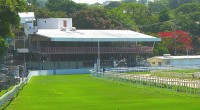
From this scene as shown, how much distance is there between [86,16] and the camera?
402 feet

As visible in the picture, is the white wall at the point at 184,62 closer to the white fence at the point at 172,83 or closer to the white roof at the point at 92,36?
the white roof at the point at 92,36

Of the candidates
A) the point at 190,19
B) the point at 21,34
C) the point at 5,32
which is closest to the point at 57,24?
the point at 21,34

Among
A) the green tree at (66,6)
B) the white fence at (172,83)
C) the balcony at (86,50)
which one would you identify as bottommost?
the white fence at (172,83)

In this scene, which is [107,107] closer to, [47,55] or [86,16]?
[47,55]

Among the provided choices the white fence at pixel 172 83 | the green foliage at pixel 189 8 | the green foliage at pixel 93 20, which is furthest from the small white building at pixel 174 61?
the green foliage at pixel 189 8

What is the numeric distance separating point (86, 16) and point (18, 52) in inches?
1194

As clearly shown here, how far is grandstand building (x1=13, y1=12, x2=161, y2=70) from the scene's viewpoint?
91.0 m

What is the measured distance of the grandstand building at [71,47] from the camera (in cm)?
9100

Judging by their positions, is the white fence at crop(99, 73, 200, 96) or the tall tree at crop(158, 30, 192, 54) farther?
the tall tree at crop(158, 30, 192, 54)

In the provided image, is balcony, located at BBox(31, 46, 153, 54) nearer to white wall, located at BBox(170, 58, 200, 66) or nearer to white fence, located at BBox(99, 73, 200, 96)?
white wall, located at BBox(170, 58, 200, 66)

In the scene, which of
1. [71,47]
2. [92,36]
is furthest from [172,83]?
[71,47]

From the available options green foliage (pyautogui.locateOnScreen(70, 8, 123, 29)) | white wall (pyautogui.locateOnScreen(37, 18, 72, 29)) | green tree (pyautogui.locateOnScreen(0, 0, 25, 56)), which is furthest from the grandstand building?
green tree (pyautogui.locateOnScreen(0, 0, 25, 56))

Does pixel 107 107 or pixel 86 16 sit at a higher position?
pixel 86 16

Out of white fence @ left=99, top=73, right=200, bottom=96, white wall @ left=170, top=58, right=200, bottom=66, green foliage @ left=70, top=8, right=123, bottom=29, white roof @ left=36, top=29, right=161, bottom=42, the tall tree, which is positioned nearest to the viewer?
white fence @ left=99, top=73, right=200, bottom=96
